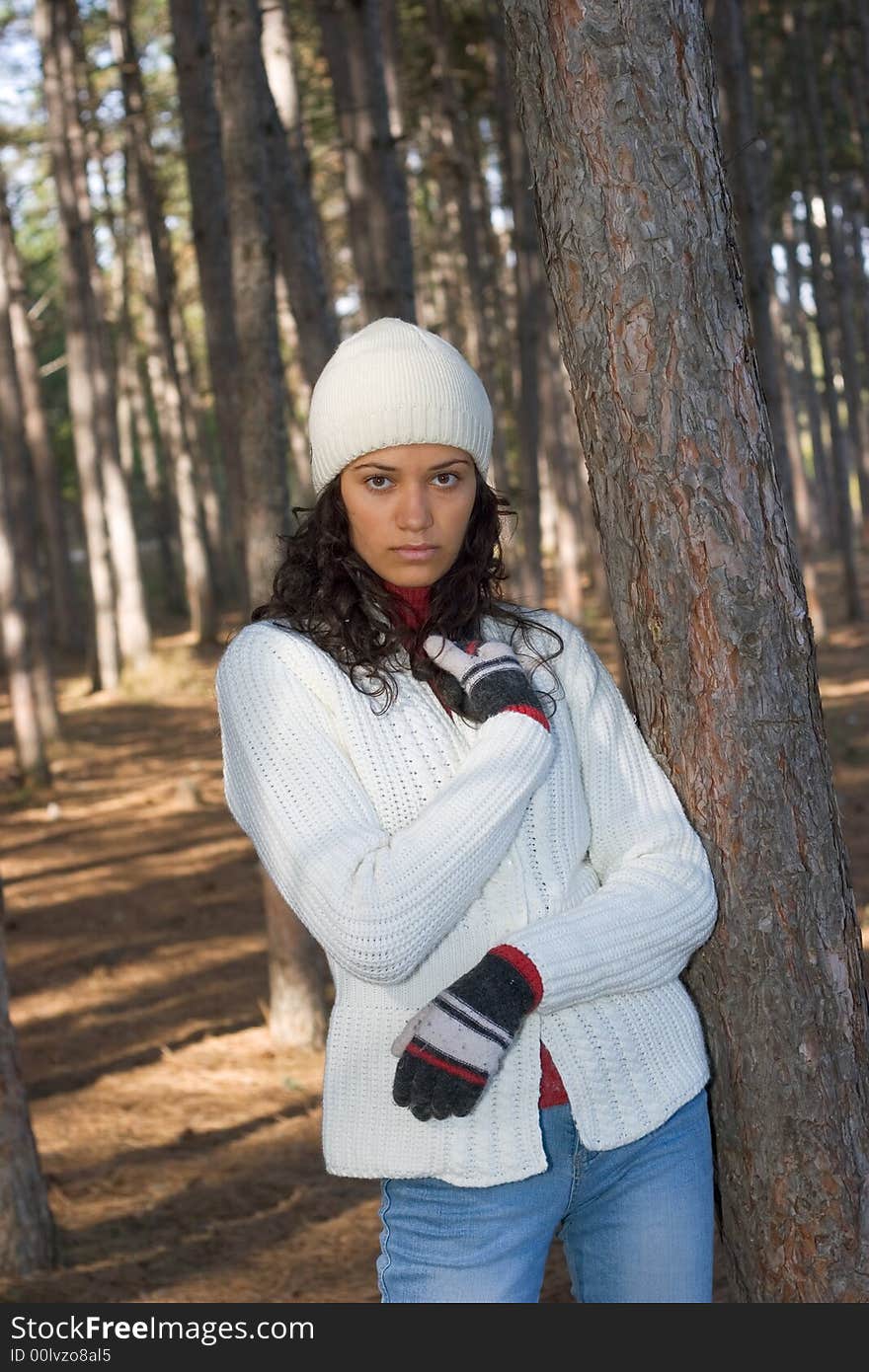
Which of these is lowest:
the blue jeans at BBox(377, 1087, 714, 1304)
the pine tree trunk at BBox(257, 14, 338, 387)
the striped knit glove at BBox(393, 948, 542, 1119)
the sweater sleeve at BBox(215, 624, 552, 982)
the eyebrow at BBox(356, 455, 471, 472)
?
the blue jeans at BBox(377, 1087, 714, 1304)

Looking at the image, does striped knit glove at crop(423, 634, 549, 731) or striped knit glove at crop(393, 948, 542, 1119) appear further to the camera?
striped knit glove at crop(423, 634, 549, 731)

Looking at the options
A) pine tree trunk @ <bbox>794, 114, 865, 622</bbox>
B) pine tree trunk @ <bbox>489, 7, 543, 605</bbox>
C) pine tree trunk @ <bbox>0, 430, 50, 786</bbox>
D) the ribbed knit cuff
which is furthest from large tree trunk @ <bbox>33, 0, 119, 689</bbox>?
the ribbed knit cuff

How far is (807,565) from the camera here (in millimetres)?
18219

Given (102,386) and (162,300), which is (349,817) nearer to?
(162,300)

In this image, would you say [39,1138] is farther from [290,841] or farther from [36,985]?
[290,841]

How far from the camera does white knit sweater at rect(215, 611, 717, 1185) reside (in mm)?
2105

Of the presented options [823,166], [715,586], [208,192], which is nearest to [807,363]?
[823,166]

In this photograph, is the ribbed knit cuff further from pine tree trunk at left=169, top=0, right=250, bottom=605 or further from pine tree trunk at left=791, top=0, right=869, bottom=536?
pine tree trunk at left=791, top=0, right=869, bottom=536

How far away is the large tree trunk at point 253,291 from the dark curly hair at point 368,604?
4.05 m

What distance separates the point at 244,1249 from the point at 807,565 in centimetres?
1471

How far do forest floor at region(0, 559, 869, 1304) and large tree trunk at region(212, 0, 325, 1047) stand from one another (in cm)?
95

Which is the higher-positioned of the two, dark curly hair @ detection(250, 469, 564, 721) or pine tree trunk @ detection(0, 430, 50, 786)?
dark curly hair @ detection(250, 469, 564, 721)

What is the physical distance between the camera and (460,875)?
6.91 feet

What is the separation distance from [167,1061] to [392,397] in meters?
5.17
